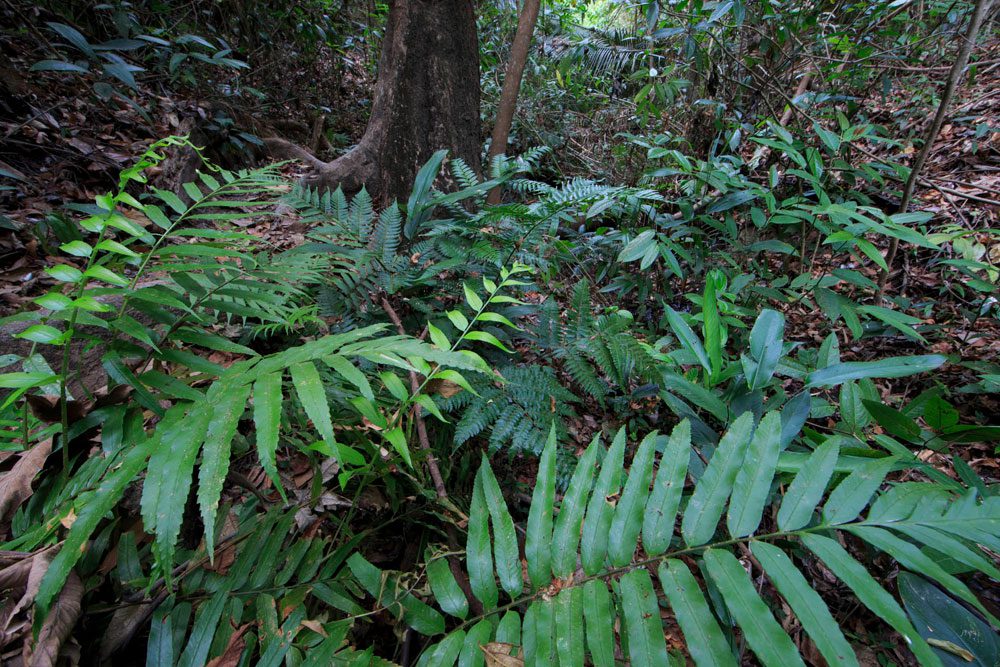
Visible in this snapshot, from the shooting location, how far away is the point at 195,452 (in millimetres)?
701

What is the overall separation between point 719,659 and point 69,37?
376cm

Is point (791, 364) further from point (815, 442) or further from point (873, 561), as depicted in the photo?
point (873, 561)

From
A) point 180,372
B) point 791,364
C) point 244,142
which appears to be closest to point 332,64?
point 244,142

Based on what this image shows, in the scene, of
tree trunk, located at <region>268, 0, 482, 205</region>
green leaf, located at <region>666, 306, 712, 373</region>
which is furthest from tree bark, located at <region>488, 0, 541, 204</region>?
green leaf, located at <region>666, 306, 712, 373</region>

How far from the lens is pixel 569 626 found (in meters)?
0.75

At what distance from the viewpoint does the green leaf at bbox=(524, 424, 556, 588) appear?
0.85 metres

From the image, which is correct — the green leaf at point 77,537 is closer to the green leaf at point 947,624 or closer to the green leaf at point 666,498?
the green leaf at point 666,498

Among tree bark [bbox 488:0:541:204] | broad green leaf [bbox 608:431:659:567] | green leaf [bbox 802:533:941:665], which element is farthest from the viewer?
tree bark [bbox 488:0:541:204]

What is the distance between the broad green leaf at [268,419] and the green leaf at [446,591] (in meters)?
0.37

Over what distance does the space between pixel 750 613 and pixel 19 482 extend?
A: 128 centimetres

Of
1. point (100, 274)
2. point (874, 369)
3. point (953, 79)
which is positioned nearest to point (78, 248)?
point (100, 274)

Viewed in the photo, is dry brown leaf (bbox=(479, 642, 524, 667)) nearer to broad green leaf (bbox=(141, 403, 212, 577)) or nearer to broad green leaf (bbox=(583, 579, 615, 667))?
broad green leaf (bbox=(583, 579, 615, 667))

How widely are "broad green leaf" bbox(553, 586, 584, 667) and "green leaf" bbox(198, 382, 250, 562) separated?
551mm

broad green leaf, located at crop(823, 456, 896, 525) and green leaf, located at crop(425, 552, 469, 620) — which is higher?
broad green leaf, located at crop(823, 456, 896, 525)
